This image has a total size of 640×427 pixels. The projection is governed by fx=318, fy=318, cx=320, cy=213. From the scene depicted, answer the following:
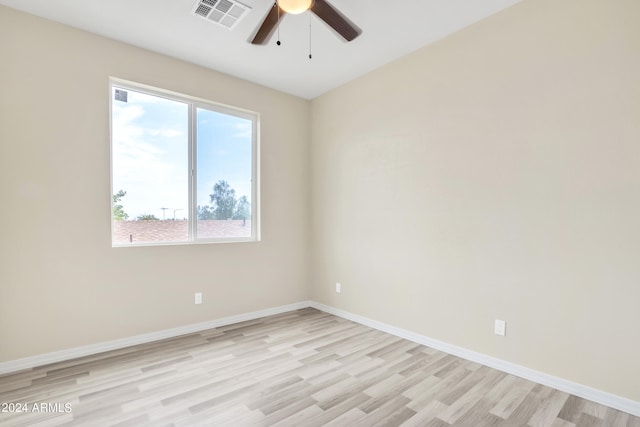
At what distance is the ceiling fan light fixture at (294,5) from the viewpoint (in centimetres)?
182

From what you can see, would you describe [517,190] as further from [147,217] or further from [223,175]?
[147,217]

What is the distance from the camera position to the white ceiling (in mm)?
2463

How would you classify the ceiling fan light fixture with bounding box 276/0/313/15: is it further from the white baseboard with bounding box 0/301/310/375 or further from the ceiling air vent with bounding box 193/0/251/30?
the white baseboard with bounding box 0/301/310/375

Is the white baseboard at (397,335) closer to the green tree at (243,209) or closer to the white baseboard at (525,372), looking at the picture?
the white baseboard at (525,372)

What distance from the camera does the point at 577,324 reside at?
2176mm

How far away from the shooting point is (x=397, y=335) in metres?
3.29

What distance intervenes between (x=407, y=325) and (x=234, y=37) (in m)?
3.21

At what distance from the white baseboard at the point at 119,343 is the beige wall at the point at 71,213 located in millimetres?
49

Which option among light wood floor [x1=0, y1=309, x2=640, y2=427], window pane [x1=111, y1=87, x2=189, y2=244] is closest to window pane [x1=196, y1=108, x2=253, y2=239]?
window pane [x1=111, y1=87, x2=189, y2=244]

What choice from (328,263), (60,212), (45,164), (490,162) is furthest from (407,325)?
(45,164)

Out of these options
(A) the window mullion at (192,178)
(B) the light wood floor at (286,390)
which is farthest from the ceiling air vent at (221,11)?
(B) the light wood floor at (286,390)

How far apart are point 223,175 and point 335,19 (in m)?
2.26

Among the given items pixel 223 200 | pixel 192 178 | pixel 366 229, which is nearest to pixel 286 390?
pixel 366 229

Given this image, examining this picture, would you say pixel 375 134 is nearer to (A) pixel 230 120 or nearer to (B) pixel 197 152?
(A) pixel 230 120
